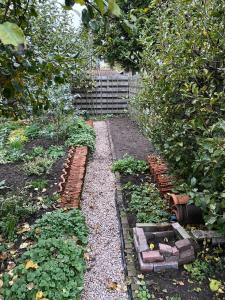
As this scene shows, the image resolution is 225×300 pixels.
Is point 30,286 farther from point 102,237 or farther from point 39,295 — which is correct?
point 102,237

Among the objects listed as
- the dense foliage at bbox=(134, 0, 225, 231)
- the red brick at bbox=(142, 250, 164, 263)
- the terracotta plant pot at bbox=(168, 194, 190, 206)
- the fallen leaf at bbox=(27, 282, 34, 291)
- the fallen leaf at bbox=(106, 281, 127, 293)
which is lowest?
the fallen leaf at bbox=(106, 281, 127, 293)

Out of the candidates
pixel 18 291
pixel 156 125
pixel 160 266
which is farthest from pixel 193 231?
pixel 18 291

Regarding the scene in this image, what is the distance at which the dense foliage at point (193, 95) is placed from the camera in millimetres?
2213

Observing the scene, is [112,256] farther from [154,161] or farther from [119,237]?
[154,161]

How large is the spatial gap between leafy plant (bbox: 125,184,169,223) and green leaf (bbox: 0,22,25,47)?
10.2 feet

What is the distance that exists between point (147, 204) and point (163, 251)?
110 centimetres

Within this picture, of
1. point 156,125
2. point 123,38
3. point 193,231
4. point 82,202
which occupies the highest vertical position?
point 123,38

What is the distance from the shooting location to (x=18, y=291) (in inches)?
92.1

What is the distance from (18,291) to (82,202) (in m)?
2.05

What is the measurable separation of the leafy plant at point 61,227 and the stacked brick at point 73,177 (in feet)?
1.30

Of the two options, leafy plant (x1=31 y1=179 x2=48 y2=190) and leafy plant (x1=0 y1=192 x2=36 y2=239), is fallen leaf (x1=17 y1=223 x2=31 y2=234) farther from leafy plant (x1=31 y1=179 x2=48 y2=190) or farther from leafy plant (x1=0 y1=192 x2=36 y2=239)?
leafy plant (x1=31 y1=179 x2=48 y2=190)

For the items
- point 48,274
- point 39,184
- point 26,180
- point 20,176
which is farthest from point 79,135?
point 48,274

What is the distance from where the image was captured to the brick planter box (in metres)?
2.78

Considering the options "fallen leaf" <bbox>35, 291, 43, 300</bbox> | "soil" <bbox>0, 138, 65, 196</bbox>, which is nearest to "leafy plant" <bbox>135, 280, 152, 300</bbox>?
"fallen leaf" <bbox>35, 291, 43, 300</bbox>
